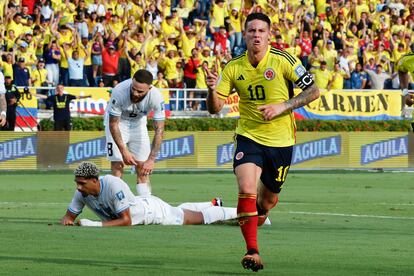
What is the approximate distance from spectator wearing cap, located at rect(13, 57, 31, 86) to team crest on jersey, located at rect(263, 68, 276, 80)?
21558 mm

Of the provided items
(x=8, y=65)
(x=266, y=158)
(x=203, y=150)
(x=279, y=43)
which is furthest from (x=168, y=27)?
(x=266, y=158)

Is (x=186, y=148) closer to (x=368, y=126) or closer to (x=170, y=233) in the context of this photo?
(x=368, y=126)

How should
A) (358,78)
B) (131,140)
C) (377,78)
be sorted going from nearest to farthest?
(131,140) → (358,78) → (377,78)

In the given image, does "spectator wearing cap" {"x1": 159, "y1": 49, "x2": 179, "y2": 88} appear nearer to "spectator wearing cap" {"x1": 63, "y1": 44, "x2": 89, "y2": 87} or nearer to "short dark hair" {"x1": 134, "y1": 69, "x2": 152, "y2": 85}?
"spectator wearing cap" {"x1": 63, "y1": 44, "x2": 89, "y2": 87}

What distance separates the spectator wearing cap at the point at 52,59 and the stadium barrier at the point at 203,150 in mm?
3050

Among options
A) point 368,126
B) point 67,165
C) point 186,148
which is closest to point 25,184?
point 67,165

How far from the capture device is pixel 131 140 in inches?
712

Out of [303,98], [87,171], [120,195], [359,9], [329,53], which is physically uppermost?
[359,9]

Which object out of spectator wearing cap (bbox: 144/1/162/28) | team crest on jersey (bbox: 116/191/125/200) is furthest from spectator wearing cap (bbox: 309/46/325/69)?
team crest on jersey (bbox: 116/191/125/200)

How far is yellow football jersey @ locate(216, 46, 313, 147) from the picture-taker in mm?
11422

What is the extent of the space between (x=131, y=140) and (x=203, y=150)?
14.7 meters

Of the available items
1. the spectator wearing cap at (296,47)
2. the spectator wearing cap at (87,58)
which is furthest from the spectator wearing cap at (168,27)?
the spectator wearing cap at (296,47)

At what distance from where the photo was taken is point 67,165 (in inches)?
1228

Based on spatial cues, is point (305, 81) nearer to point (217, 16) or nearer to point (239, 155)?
point (239, 155)
